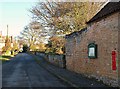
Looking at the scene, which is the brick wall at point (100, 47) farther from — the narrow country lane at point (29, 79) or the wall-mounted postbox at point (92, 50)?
the narrow country lane at point (29, 79)

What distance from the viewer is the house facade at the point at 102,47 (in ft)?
42.5

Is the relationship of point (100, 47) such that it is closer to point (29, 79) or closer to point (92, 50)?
point (92, 50)

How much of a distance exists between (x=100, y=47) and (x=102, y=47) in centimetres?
35

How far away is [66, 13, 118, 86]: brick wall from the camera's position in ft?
43.8

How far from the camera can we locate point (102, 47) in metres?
14.8

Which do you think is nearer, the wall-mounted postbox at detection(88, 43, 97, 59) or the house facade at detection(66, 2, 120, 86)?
the house facade at detection(66, 2, 120, 86)

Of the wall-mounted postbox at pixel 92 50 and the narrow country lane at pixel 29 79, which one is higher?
the wall-mounted postbox at pixel 92 50

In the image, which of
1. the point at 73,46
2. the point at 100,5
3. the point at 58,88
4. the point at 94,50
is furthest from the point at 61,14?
the point at 58,88

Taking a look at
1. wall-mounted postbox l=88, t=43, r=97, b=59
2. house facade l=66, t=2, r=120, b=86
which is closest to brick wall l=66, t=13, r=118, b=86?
house facade l=66, t=2, r=120, b=86

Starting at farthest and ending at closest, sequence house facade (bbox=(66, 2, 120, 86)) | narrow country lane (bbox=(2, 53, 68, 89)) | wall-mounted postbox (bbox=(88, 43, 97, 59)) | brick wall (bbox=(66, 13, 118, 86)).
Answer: wall-mounted postbox (bbox=(88, 43, 97, 59)) < narrow country lane (bbox=(2, 53, 68, 89)) < brick wall (bbox=(66, 13, 118, 86)) < house facade (bbox=(66, 2, 120, 86))

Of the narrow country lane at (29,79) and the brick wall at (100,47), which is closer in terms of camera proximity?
the brick wall at (100,47)

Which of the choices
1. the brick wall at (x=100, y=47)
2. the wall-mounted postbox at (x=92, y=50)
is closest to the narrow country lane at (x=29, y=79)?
the brick wall at (x=100, y=47)

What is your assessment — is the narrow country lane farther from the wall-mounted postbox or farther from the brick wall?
the wall-mounted postbox

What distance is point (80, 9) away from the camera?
33.4 m
